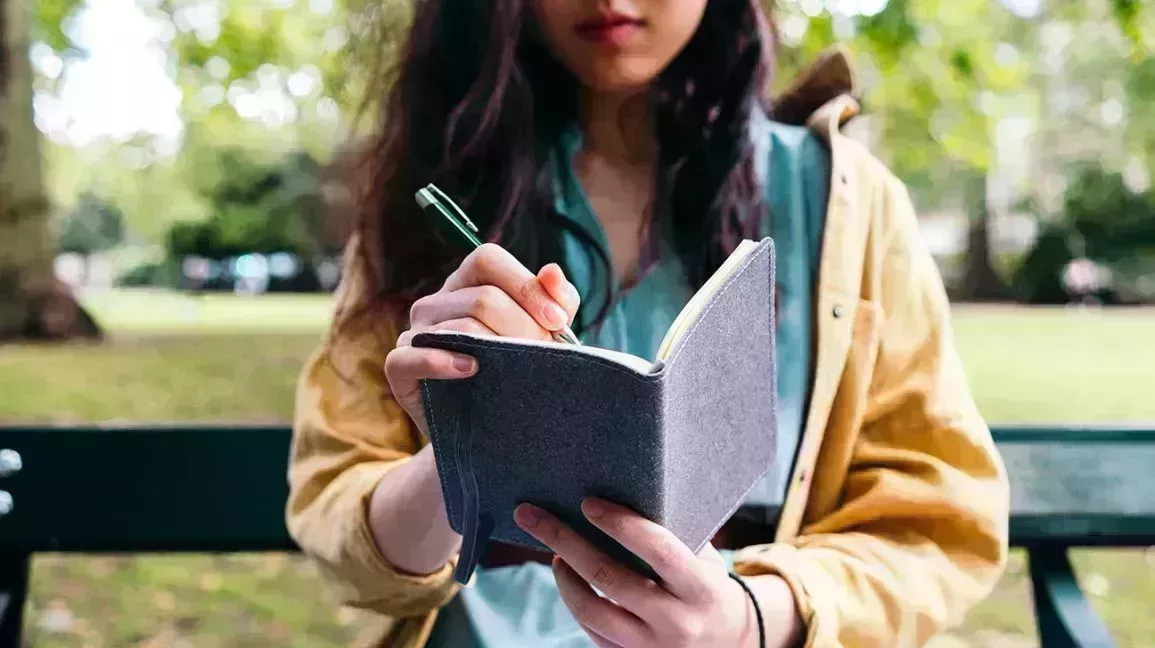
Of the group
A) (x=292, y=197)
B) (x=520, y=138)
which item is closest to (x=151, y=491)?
(x=292, y=197)

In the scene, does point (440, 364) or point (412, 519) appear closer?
point (440, 364)

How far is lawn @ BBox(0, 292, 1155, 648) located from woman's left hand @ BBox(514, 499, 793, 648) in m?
0.63

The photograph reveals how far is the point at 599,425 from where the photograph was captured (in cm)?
43

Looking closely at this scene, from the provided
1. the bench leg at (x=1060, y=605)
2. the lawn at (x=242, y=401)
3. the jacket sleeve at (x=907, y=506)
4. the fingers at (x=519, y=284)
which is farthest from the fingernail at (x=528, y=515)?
the bench leg at (x=1060, y=605)

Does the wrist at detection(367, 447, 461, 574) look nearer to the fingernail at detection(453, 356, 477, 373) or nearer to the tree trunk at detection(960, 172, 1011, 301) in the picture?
the fingernail at detection(453, 356, 477, 373)

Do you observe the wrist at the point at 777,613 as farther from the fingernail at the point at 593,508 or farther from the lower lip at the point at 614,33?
the lower lip at the point at 614,33

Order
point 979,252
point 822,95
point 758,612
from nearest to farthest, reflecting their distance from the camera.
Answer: point 758,612 < point 822,95 < point 979,252

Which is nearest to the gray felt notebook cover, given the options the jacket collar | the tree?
the jacket collar

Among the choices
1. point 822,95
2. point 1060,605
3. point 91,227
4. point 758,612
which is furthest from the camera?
point 91,227

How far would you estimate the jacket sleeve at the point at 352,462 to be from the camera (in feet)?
2.19

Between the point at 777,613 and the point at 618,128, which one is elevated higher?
the point at 618,128

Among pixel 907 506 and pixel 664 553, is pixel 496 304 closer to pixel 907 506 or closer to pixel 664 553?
pixel 664 553

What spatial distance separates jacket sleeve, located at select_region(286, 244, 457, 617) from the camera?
2.19 ft

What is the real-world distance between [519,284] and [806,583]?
1.00 ft
